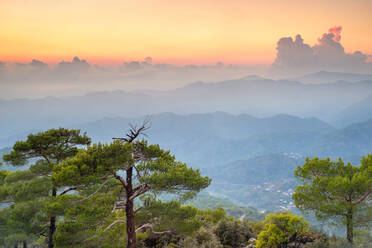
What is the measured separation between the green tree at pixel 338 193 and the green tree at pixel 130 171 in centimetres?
956

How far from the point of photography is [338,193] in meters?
17.2

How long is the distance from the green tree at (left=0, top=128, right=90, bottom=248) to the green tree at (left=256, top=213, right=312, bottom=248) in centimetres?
1220

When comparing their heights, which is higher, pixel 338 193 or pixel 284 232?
pixel 338 193

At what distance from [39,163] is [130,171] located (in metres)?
7.36

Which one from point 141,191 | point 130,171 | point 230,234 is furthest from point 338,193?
point 130,171

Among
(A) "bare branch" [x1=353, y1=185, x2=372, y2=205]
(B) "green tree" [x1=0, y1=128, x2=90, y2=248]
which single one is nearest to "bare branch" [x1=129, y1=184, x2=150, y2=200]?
(B) "green tree" [x1=0, y1=128, x2=90, y2=248]

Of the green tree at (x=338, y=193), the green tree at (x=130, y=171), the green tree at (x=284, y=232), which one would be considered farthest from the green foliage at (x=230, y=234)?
the green tree at (x=130, y=171)

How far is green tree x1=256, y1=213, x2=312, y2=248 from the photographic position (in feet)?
51.8

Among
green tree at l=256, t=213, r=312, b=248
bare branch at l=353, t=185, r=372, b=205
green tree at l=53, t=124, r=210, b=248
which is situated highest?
green tree at l=53, t=124, r=210, b=248

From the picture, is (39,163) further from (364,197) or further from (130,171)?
(364,197)

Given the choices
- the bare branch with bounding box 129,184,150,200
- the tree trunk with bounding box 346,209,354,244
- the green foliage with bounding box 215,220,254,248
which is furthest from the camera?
the green foliage with bounding box 215,220,254,248

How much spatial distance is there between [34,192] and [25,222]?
7.29 ft

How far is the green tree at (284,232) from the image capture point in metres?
15.8

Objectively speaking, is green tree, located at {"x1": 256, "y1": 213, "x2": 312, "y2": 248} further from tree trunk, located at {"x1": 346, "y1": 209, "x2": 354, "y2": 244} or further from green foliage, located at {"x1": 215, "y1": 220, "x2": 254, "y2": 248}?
green foliage, located at {"x1": 215, "y1": 220, "x2": 254, "y2": 248}
